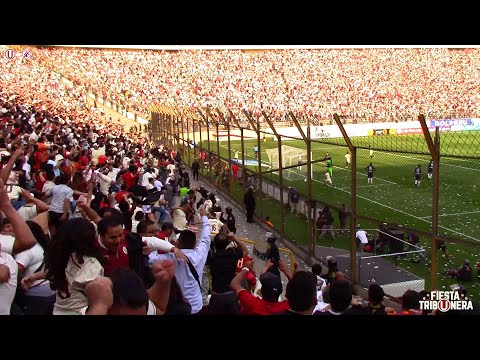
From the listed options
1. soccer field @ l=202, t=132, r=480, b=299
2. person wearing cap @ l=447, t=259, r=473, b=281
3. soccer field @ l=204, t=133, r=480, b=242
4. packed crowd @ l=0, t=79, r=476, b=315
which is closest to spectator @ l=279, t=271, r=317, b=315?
packed crowd @ l=0, t=79, r=476, b=315

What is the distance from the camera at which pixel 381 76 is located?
67312 millimetres

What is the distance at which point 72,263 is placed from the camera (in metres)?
3.82

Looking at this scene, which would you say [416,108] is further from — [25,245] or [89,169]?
[25,245]

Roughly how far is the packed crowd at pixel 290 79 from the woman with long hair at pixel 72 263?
42.2m

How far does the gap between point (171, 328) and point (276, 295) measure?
1.52m

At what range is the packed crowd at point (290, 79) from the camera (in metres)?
54.3

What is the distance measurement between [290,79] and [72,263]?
6212cm

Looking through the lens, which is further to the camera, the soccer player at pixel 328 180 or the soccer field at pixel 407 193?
the soccer player at pixel 328 180

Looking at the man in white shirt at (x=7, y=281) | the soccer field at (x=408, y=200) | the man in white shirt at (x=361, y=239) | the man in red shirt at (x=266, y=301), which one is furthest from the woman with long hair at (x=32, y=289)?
the man in white shirt at (x=361, y=239)

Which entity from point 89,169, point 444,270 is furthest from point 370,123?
point 89,169

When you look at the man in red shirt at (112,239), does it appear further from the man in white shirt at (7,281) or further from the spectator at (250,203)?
the spectator at (250,203)

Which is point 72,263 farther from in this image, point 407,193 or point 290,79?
point 290,79

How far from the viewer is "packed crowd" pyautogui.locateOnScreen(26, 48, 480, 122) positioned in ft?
178
